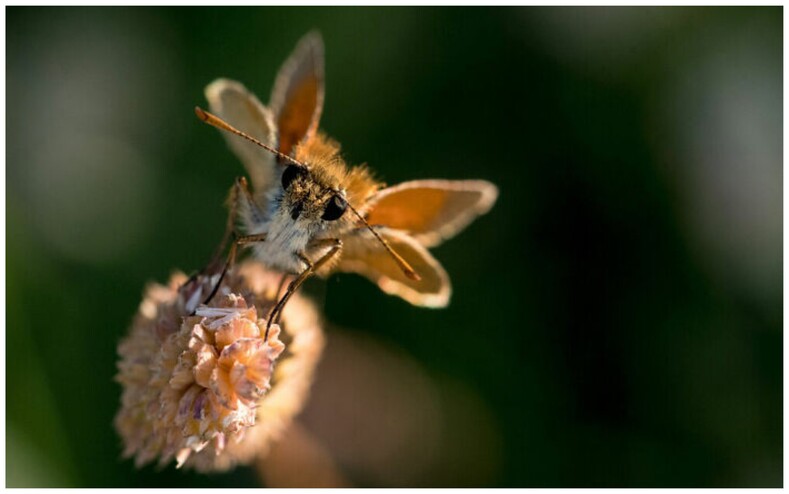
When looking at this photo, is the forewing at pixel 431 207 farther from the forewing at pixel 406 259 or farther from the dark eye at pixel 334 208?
the dark eye at pixel 334 208

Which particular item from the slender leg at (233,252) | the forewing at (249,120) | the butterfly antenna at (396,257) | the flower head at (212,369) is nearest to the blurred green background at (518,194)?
the forewing at (249,120)

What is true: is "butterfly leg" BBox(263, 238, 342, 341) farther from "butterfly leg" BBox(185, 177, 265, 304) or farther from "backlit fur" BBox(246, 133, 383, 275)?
"butterfly leg" BBox(185, 177, 265, 304)

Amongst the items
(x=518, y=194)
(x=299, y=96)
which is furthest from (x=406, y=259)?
(x=518, y=194)

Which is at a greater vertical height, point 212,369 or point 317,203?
point 317,203

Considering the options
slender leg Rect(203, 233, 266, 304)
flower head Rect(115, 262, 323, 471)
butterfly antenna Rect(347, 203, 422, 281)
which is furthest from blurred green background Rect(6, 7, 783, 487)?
slender leg Rect(203, 233, 266, 304)

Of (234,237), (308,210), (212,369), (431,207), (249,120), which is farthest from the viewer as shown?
(249,120)

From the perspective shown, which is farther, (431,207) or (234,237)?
(431,207)

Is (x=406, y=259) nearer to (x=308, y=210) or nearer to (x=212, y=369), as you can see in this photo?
(x=308, y=210)
